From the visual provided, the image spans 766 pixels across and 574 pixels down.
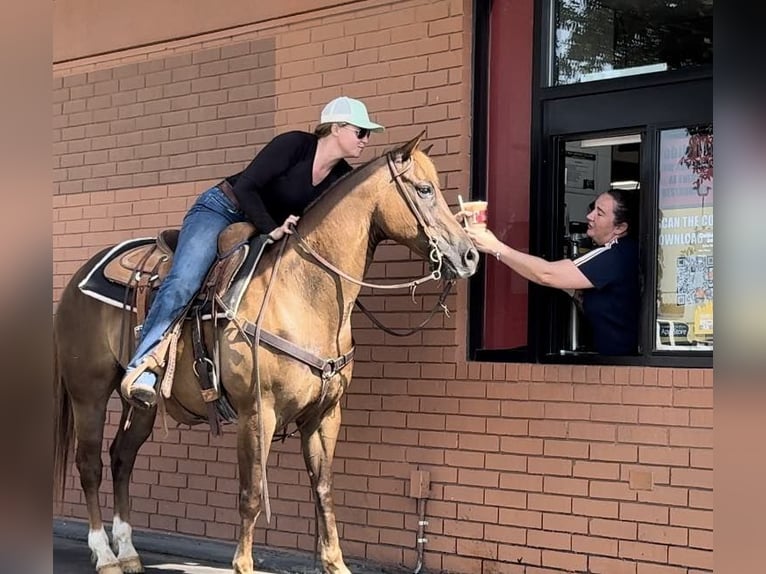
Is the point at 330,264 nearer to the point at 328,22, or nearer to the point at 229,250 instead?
the point at 229,250

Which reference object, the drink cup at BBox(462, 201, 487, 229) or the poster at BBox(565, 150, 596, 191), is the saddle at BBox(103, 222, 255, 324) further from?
the poster at BBox(565, 150, 596, 191)

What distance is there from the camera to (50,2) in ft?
5.76

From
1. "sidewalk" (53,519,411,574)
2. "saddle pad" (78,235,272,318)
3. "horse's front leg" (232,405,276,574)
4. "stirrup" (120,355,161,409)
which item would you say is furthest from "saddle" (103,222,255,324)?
"sidewalk" (53,519,411,574)

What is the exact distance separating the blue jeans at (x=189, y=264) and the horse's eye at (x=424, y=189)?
3.67 ft

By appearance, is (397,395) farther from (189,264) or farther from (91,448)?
(91,448)

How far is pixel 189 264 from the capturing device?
5.29m

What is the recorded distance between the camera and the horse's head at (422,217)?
195 inches

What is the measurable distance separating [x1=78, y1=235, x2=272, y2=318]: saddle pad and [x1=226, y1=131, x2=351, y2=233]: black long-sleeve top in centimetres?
14

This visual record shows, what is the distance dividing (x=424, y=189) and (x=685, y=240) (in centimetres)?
155

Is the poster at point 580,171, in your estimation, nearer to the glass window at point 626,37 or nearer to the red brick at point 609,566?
the glass window at point 626,37

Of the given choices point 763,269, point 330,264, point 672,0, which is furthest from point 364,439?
point 763,269

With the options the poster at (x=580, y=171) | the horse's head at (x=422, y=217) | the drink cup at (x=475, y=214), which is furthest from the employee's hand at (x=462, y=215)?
the poster at (x=580, y=171)

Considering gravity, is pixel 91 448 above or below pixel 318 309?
below

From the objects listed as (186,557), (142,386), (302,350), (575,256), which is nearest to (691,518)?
(575,256)
